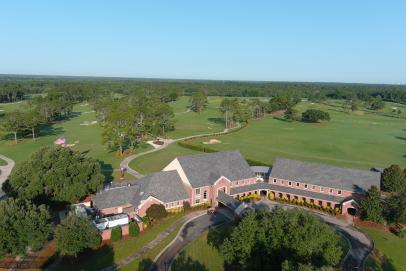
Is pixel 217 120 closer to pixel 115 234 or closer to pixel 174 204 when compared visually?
pixel 174 204

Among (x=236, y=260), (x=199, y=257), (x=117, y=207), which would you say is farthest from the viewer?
(x=117, y=207)

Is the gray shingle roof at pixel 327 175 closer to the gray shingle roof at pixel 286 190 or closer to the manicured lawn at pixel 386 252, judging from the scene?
the gray shingle roof at pixel 286 190

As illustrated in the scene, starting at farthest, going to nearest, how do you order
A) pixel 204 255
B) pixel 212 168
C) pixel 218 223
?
pixel 212 168 < pixel 218 223 < pixel 204 255

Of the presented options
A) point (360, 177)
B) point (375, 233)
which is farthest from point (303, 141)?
point (375, 233)

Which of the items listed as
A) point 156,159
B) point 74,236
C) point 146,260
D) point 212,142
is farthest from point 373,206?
point 212,142

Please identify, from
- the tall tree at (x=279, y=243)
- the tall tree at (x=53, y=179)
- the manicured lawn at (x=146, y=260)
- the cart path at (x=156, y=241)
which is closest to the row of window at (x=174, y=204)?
the cart path at (x=156, y=241)

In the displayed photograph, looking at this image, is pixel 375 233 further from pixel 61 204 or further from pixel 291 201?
pixel 61 204
